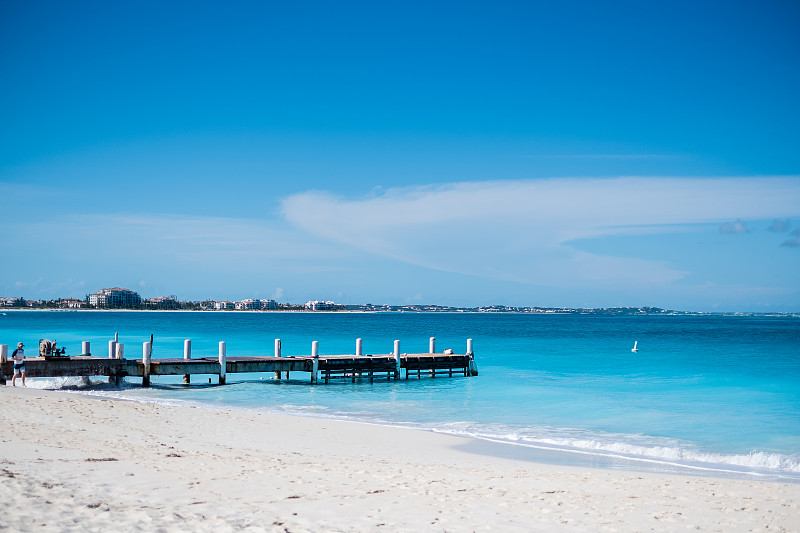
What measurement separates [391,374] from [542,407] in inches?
493

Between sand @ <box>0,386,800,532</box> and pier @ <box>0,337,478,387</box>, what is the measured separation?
916 cm

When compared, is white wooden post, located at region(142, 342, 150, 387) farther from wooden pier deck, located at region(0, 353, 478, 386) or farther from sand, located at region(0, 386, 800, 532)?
sand, located at region(0, 386, 800, 532)

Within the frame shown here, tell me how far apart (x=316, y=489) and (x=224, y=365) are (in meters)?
20.2

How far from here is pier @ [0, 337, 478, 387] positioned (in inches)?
925

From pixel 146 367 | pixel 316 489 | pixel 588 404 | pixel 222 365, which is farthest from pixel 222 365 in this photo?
pixel 316 489

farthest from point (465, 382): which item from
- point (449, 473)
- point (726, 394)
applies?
point (449, 473)

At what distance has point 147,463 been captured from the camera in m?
10.3

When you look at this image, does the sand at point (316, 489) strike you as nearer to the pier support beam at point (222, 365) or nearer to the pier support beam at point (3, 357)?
the pier support beam at point (3, 357)

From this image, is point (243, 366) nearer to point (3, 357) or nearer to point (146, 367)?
point (146, 367)

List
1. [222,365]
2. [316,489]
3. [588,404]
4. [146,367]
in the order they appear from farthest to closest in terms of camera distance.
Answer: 1. [222,365]
2. [146,367]
3. [588,404]
4. [316,489]

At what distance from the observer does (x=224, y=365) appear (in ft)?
92.6

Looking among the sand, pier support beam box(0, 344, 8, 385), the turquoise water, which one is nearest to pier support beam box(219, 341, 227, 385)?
the turquoise water

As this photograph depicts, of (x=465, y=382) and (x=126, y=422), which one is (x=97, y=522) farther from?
(x=465, y=382)

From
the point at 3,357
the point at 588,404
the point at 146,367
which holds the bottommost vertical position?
the point at 588,404
